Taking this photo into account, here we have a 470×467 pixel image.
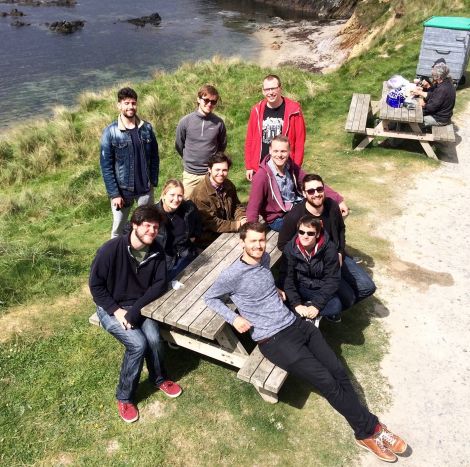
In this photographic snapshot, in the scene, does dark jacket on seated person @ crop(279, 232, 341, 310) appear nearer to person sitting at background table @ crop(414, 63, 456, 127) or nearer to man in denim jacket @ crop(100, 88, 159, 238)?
man in denim jacket @ crop(100, 88, 159, 238)

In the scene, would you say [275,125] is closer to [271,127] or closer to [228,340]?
[271,127]

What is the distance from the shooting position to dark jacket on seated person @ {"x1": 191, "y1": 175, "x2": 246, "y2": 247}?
17.0 feet

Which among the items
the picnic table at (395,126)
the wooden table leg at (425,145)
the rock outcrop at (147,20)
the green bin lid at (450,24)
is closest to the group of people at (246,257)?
the picnic table at (395,126)

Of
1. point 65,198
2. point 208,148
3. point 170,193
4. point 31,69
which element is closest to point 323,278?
point 170,193

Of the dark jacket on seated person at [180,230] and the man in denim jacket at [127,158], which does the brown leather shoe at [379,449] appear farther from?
the man in denim jacket at [127,158]

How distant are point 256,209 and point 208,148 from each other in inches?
53.5

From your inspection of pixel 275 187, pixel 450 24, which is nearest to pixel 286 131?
pixel 275 187

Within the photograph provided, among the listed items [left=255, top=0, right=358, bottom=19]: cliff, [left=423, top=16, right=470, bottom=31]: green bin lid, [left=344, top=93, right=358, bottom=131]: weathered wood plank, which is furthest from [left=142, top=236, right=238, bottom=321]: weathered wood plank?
[left=255, top=0, right=358, bottom=19]: cliff

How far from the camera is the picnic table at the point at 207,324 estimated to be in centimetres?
396

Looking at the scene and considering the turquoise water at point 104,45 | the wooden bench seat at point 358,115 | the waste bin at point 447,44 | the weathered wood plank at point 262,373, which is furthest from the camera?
the turquoise water at point 104,45

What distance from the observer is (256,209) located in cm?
516

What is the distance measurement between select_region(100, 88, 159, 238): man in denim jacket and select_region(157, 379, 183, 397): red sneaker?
7.46 feet

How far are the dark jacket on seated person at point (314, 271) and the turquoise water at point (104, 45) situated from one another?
18071 millimetres

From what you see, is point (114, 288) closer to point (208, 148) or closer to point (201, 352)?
point (201, 352)
